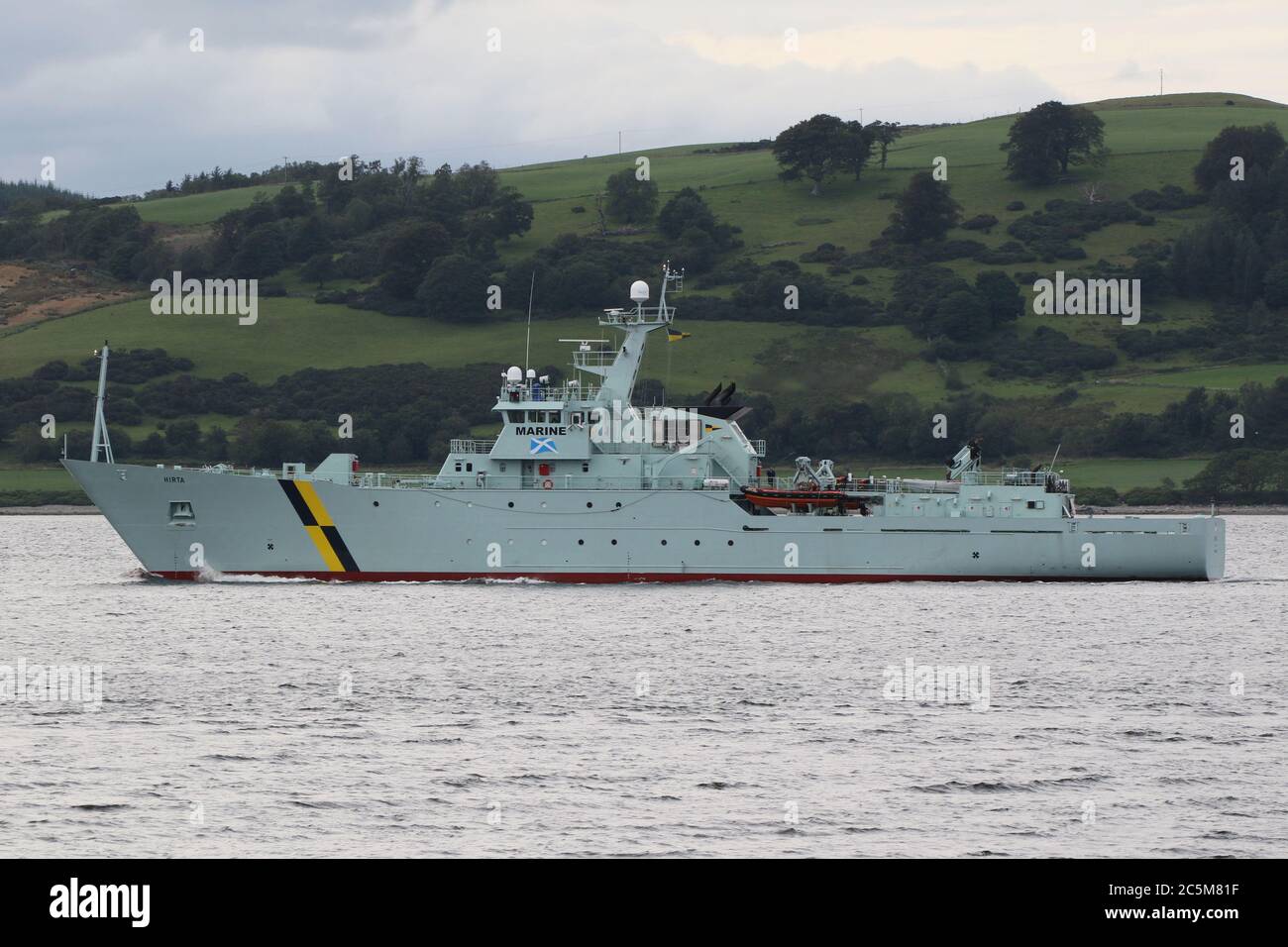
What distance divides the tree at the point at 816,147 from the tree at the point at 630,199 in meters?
12.5

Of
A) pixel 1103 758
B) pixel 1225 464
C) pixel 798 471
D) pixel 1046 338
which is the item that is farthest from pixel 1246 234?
pixel 1103 758

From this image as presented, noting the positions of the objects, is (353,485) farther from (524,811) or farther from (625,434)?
(524,811)

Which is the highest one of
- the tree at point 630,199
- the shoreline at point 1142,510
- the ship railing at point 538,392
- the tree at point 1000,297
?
the tree at point 630,199

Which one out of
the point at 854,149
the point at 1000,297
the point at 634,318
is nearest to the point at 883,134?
the point at 854,149

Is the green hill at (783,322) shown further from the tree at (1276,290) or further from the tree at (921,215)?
the tree at (1276,290)

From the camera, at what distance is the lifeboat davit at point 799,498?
4394cm

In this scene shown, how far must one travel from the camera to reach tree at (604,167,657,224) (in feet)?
419

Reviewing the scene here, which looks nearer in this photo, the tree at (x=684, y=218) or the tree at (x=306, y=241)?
the tree at (x=684, y=218)

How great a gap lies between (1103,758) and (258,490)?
2712 centimetres

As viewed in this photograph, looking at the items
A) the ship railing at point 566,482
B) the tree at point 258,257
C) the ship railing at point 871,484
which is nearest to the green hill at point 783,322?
the tree at point 258,257

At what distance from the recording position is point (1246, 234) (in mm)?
118812

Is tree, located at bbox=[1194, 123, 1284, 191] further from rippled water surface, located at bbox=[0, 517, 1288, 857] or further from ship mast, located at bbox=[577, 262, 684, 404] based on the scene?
rippled water surface, located at bbox=[0, 517, 1288, 857]

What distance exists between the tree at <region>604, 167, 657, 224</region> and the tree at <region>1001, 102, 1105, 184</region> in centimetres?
3132

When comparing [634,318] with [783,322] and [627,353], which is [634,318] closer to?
[627,353]
